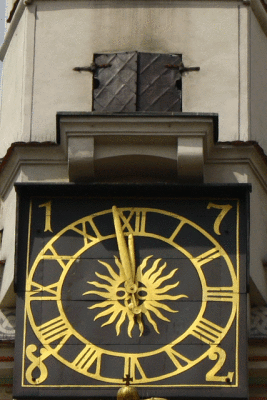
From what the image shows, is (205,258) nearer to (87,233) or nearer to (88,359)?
(87,233)

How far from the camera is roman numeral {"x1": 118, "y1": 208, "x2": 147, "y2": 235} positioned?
16312 mm

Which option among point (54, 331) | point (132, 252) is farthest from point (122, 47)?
point (54, 331)

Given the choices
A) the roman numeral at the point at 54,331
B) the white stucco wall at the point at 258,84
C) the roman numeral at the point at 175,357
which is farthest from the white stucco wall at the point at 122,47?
the roman numeral at the point at 175,357

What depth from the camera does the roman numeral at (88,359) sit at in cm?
1589

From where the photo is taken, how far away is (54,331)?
16016 mm

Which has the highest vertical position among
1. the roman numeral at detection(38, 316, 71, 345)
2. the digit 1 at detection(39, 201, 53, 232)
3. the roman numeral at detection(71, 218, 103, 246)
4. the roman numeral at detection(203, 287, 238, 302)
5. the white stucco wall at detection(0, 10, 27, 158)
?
the white stucco wall at detection(0, 10, 27, 158)

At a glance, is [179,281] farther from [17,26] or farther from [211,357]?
[17,26]

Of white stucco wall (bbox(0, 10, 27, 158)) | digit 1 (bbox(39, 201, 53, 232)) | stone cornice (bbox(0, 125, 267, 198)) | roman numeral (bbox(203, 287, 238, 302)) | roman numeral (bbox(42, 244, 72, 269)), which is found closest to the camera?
roman numeral (bbox(203, 287, 238, 302))

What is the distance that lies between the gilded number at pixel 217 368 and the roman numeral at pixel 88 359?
68 centimetres

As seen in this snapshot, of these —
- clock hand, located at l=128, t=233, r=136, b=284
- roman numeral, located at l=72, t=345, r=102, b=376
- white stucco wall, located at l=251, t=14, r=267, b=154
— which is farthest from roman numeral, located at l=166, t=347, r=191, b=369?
white stucco wall, located at l=251, t=14, r=267, b=154

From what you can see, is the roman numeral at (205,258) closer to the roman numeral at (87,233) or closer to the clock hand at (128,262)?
the clock hand at (128,262)

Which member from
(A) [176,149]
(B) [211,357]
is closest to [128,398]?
(B) [211,357]

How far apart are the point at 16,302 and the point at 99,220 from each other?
2.49 feet

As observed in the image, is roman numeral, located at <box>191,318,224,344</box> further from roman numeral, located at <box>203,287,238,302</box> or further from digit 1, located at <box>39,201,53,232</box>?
digit 1, located at <box>39,201,53,232</box>
